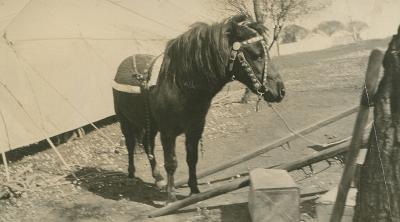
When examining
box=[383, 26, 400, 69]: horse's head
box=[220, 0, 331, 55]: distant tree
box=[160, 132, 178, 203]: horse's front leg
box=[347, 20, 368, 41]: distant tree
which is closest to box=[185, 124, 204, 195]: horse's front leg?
box=[160, 132, 178, 203]: horse's front leg

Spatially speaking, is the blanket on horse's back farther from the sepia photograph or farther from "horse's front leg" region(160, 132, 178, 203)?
"horse's front leg" region(160, 132, 178, 203)

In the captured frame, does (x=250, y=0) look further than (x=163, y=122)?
Yes

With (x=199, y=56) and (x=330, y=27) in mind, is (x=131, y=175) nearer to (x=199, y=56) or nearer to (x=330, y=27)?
(x=199, y=56)

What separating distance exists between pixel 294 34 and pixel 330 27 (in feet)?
12.0

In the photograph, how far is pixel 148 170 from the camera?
8.24m

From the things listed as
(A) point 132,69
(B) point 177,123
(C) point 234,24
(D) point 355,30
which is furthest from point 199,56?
(D) point 355,30

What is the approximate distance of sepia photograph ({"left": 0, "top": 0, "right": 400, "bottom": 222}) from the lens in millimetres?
4430

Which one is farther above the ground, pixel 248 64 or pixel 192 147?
pixel 248 64

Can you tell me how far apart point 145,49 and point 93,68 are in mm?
1564

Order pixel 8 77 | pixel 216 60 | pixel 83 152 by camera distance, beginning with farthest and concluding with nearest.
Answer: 1. pixel 83 152
2. pixel 8 77
3. pixel 216 60

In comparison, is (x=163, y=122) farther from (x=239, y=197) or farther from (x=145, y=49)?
(x=145, y=49)

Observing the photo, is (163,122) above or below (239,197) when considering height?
above

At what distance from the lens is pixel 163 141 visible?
5.94 m

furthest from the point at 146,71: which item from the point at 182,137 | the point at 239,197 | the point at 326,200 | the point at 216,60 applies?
the point at 182,137
